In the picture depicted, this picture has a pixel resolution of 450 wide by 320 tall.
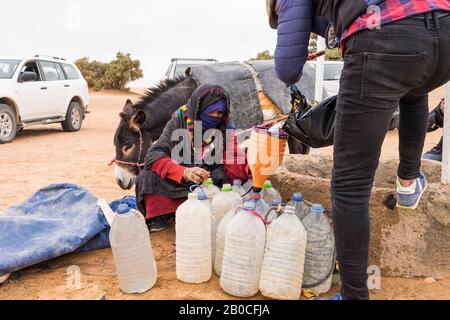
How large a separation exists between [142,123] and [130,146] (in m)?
0.31

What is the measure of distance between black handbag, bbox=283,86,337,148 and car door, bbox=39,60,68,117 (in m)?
9.55

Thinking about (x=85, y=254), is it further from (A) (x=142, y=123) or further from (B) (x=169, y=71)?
(B) (x=169, y=71)

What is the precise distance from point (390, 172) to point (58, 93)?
9455mm

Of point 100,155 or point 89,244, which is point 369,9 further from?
point 100,155

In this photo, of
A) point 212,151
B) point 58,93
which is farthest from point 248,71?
point 58,93

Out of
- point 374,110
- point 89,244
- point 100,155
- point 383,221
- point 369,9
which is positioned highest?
point 369,9

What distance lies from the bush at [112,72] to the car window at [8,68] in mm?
19333

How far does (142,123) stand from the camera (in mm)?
4496

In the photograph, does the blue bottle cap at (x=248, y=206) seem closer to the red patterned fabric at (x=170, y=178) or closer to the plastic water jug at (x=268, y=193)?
the plastic water jug at (x=268, y=193)

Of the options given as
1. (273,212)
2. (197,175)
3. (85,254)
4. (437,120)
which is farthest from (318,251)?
(437,120)

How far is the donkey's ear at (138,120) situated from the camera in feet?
14.4

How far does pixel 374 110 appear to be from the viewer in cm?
157

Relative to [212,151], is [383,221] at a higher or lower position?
lower

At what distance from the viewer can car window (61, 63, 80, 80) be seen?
1156 centimetres
